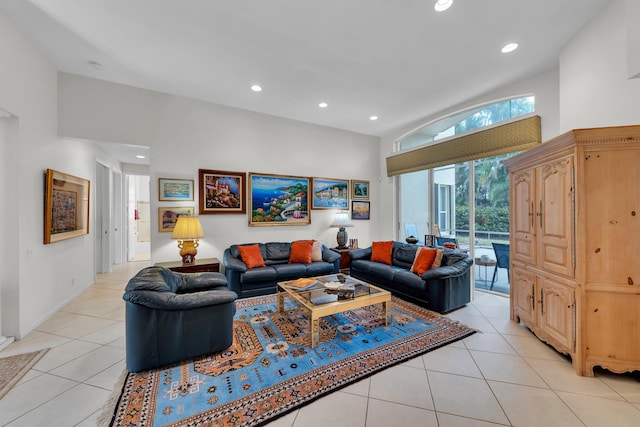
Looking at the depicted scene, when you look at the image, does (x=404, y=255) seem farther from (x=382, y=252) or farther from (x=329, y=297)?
(x=329, y=297)

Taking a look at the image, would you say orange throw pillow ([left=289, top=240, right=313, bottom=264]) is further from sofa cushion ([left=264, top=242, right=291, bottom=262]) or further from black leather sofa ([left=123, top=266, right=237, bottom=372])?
black leather sofa ([left=123, top=266, right=237, bottom=372])

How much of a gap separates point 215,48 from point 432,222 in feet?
15.7

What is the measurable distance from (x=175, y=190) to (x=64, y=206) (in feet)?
4.64

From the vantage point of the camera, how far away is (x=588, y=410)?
70.6 inches

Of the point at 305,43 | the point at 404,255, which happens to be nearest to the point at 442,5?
the point at 305,43

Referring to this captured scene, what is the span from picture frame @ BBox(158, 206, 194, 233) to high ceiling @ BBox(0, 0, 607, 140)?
6.39 feet

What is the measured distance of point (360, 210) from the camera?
622cm

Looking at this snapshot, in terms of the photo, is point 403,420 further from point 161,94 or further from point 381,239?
point 161,94

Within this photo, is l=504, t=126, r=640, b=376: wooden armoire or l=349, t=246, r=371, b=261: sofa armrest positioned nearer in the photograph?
l=504, t=126, r=640, b=376: wooden armoire

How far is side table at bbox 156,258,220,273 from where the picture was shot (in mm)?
3889

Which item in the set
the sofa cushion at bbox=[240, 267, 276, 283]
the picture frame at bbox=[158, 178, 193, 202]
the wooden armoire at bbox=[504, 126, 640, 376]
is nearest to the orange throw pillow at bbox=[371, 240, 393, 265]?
the sofa cushion at bbox=[240, 267, 276, 283]

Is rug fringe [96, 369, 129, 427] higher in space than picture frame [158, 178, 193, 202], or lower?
lower

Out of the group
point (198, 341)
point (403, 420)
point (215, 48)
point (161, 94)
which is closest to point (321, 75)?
point (215, 48)

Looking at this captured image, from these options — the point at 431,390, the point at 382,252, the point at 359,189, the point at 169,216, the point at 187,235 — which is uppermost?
the point at 359,189
